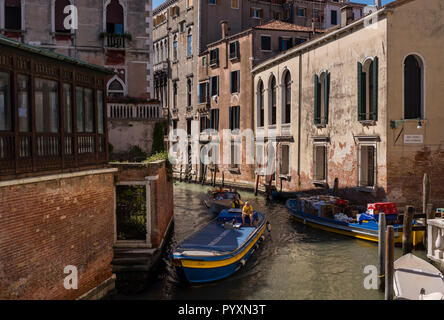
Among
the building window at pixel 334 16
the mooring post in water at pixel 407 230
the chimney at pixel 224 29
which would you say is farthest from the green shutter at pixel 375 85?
the building window at pixel 334 16

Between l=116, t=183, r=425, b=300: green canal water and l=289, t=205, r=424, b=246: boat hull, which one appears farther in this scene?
l=289, t=205, r=424, b=246: boat hull

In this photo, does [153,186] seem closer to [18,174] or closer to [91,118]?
[91,118]

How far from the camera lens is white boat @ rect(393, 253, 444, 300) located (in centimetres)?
904

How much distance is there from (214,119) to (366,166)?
51.0ft

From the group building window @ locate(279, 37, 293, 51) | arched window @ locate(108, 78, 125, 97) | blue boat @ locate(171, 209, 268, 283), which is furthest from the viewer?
building window @ locate(279, 37, 293, 51)

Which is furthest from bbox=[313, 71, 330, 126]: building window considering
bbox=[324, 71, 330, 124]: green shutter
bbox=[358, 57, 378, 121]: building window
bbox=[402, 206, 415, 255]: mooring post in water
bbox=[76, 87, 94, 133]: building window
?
bbox=[76, 87, 94, 133]: building window

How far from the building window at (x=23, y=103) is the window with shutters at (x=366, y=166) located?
511 inches

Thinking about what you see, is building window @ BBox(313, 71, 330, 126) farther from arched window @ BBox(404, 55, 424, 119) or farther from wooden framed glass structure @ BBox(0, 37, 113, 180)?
wooden framed glass structure @ BBox(0, 37, 113, 180)

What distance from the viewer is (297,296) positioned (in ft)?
33.9

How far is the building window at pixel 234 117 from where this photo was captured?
95.9 feet

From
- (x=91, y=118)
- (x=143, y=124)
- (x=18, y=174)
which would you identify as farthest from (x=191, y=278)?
(x=143, y=124)

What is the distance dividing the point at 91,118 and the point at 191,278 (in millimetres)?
4108

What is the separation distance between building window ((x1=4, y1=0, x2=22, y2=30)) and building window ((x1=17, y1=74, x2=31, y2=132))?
806 centimetres

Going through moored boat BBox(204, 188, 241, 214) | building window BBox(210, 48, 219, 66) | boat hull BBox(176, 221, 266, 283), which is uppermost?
building window BBox(210, 48, 219, 66)
